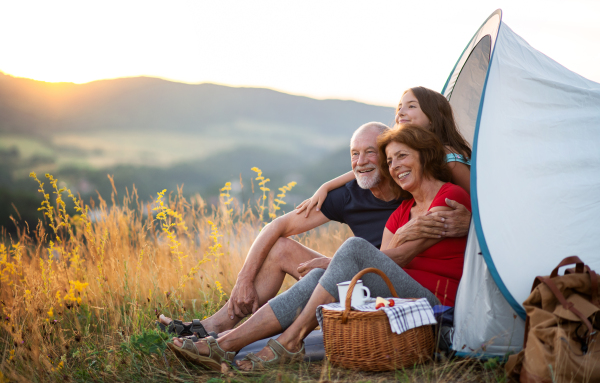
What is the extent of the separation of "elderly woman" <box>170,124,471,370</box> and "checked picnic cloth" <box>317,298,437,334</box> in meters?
0.23

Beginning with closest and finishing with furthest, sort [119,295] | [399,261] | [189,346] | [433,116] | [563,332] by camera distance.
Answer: [563,332] < [189,346] < [399,261] < [433,116] < [119,295]

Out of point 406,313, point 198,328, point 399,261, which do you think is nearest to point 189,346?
point 198,328

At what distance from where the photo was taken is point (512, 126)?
248cm

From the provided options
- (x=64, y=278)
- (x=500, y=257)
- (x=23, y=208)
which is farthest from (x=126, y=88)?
(x=500, y=257)

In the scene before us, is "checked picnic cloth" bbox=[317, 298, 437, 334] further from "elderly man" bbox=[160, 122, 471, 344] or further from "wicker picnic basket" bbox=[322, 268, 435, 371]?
"elderly man" bbox=[160, 122, 471, 344]

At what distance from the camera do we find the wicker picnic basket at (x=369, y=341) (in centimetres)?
213

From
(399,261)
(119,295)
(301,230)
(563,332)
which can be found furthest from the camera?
(119,295)

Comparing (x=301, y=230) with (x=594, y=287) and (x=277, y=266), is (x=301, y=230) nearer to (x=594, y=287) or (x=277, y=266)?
(x=277, y=266)

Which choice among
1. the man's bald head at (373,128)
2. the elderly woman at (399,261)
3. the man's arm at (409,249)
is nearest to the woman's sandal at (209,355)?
the elderly woman at (399,261)

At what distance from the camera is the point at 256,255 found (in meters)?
3.16

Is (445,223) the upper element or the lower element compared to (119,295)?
upper

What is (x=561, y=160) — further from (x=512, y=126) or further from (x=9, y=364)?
(x=9, y=364)

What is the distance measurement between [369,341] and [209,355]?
875 mm

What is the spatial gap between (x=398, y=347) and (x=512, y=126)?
1359 mm
